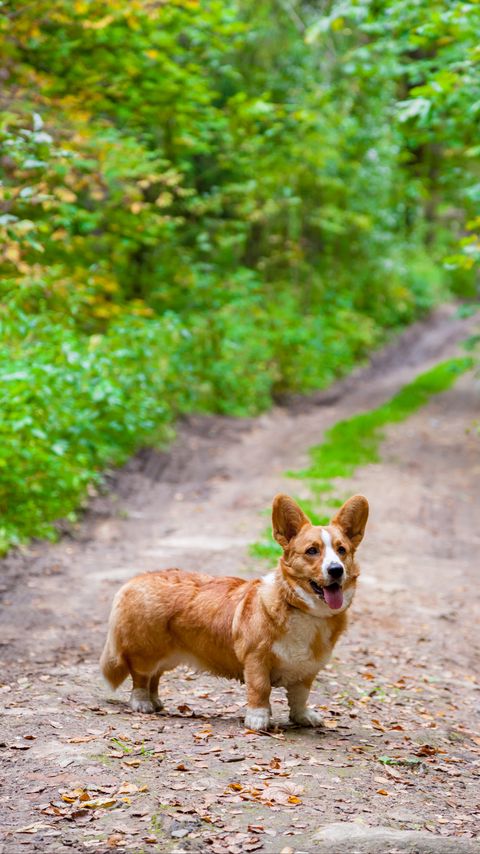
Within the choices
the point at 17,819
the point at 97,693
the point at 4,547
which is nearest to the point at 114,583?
the point at 4,547

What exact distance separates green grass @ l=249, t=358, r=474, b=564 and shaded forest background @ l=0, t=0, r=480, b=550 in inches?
82.8

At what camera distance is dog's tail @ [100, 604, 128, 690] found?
16.1 ft

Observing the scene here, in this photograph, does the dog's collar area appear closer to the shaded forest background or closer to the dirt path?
the dirt path

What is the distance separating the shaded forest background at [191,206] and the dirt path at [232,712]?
1.24 metres

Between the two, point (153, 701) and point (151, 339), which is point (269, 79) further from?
point (153, 701)

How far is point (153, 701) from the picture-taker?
5.05m

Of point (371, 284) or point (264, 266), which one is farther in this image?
point (371, 284)

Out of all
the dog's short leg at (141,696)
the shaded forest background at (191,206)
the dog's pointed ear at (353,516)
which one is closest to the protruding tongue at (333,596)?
the dog's pointed ear at (353,516)

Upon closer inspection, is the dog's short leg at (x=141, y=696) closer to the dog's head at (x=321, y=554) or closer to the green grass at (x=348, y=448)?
the dog's head at (x=321, y=554)

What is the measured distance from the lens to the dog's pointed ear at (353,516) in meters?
4.56

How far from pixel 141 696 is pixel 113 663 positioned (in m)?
0.24

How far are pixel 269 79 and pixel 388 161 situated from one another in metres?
4.80

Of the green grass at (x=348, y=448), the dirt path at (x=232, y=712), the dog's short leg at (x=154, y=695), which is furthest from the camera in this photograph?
the green grass at (x=348, y=448)

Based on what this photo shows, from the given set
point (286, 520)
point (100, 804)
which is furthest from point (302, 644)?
point (100, 804)
